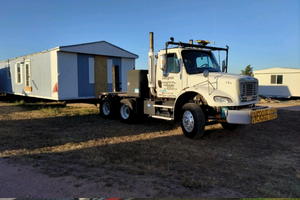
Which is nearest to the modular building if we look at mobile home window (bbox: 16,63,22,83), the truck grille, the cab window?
mobile home window (bbox: 16,63,22,83)

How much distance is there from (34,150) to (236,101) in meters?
4.94

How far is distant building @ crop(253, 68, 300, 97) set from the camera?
2028 centimetres

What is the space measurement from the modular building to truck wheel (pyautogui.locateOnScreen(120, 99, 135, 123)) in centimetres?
267

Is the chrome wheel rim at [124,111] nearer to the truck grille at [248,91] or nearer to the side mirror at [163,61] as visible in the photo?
the side mirror at [163,61]

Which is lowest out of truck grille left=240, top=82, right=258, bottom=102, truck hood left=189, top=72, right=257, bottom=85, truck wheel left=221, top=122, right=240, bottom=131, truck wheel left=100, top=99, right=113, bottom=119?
truck wheel left=221, top=122, right=240, bottom=131

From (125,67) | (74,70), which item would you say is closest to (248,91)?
(74,70)

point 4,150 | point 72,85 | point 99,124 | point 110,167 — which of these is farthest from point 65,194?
point 72,85

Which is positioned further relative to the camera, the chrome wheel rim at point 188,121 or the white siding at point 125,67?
the white siding at point 125,67

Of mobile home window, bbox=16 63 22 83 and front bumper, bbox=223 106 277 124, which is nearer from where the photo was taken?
front bumper, bbox=223 106 277 124

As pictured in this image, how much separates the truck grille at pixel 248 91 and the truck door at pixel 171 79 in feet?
5.94

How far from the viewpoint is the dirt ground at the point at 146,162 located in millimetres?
3562

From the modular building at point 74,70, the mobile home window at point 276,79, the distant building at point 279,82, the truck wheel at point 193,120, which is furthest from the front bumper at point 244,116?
the mobile home window at point 276,79

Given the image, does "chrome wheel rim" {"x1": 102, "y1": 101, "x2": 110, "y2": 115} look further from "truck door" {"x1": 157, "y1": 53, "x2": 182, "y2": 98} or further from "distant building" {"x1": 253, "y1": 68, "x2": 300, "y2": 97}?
"distant building" {"x1": 253, "y1": 68, "x2": 300, "y2": 97}

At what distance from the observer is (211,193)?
346 centimetres
